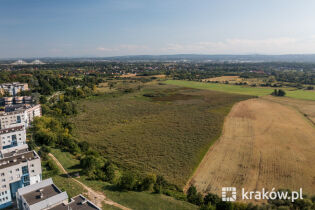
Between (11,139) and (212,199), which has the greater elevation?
(11,139)

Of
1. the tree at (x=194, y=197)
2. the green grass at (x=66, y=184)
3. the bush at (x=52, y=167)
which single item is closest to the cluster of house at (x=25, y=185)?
the green grass at (x=66, y=184)

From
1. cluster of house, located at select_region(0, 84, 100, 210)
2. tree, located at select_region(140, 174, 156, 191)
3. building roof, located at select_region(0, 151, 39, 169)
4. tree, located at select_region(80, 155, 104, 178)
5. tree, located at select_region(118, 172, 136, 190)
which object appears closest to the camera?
cluster of house, located at select_region(0, 84, 100, 210)

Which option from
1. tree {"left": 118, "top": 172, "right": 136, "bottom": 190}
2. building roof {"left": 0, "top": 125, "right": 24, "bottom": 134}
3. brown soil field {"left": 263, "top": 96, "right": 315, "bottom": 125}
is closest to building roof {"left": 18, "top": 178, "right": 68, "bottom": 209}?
tree {"left": 118, "top": 172, "right": 136, "bottom": 190}

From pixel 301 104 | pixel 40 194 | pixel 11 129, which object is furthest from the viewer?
pixel 301 104

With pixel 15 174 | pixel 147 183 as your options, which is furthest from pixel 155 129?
pixel 15 174

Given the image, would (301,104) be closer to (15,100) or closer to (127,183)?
(127,183)

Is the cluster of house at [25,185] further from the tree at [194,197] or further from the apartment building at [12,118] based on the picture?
the apartment building at [12,118]

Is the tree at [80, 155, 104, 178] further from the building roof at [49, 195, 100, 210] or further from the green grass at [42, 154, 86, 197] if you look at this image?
the building roof at [49, 195, 100, 210]
